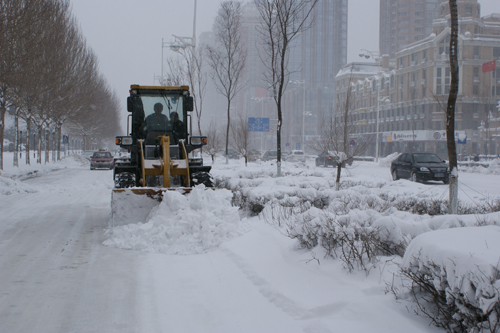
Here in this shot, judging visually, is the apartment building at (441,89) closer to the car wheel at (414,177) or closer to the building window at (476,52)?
the building window at (476,52)

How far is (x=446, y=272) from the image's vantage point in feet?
11.2

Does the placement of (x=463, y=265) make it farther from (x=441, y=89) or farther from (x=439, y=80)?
(x=439, y=80)

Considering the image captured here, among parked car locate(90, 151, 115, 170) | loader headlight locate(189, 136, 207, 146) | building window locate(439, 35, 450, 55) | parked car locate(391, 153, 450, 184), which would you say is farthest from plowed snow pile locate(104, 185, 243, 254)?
building window locate(439, 35, 450, 55)

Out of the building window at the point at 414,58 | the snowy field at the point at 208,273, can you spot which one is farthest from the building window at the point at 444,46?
the snowy field at the point at 208,273

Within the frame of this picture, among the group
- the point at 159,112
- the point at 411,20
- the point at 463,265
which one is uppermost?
the point at 411,20

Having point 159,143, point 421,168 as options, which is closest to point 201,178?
point 159,143

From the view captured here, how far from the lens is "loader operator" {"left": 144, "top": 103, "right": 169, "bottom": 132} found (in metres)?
10.8

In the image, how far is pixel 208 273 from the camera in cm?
578

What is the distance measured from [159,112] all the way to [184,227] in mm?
4352

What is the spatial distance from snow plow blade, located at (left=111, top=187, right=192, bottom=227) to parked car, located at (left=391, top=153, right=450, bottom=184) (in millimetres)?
16121

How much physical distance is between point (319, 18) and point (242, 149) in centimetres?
12896

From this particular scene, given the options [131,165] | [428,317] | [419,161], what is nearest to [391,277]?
[428,317]

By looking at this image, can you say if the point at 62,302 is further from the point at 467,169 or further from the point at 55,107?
the point at 55,107

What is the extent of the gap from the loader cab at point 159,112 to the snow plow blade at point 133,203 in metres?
2.75
